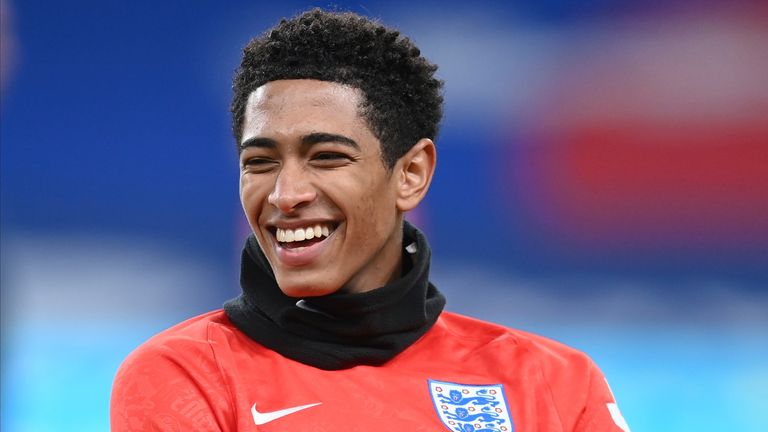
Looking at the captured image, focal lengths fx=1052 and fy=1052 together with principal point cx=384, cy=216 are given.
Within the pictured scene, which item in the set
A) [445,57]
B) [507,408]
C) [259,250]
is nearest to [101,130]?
[445,57]

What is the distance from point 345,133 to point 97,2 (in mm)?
2033

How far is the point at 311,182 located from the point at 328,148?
0.22ft

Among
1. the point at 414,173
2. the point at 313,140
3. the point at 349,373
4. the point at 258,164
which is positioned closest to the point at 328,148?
the point at 313,140

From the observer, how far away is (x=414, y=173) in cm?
204

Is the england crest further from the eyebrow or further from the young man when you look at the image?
the eyebrow

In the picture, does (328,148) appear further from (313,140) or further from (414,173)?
(414,173)

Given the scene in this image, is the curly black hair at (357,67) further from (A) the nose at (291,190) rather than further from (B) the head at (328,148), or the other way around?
(A) the nose at (291,190)

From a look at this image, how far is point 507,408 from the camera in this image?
1927 millimetres

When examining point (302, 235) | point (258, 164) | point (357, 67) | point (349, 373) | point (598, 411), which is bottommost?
point (598, 411)

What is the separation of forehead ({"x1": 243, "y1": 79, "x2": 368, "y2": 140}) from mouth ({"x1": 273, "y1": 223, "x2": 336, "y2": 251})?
0.56 feet

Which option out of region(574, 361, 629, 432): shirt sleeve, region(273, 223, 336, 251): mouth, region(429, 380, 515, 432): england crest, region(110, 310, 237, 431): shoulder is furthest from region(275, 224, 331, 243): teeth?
region(574, 361, 629, 432): shirt sleeve

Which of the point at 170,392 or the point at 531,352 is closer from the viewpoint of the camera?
the point at 170,392

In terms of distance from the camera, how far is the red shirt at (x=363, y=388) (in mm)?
1740

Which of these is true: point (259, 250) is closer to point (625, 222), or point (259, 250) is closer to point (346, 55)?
point (346, 55)
